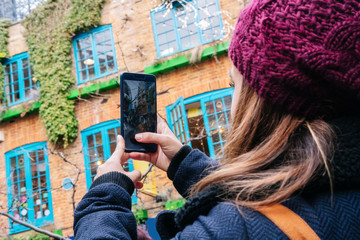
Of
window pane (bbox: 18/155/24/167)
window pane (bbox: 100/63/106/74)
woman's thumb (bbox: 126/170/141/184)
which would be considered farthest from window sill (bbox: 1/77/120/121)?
woman's thumb (bbox: 126/170/141/184)

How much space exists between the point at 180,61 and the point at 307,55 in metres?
8.03

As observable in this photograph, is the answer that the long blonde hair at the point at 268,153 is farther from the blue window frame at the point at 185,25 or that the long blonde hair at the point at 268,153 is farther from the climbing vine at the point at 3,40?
the climbing vine at the point at 3,40

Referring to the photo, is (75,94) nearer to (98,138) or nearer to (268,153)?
(98,138)

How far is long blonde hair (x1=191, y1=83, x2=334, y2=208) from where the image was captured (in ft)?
2.85

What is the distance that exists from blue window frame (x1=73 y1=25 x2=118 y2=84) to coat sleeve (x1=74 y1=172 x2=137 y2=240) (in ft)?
29.3

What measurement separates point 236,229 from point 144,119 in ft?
3.91

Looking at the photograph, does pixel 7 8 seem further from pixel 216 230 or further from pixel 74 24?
pixel 216 230

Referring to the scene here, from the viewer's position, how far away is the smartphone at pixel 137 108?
1824mm

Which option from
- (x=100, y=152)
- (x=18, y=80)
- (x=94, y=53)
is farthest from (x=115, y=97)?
(x=18, y=80)

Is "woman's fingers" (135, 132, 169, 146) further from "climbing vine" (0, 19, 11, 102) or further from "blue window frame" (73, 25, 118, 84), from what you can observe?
"climbing vine" (0, 19, 11, 102)

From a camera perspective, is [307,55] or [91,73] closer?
[307,55]

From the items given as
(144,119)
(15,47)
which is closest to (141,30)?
(15,47)

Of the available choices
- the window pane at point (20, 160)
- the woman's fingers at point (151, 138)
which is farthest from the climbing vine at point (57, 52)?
the woman's fingers at point (151, 138)

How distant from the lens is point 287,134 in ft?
3.21
